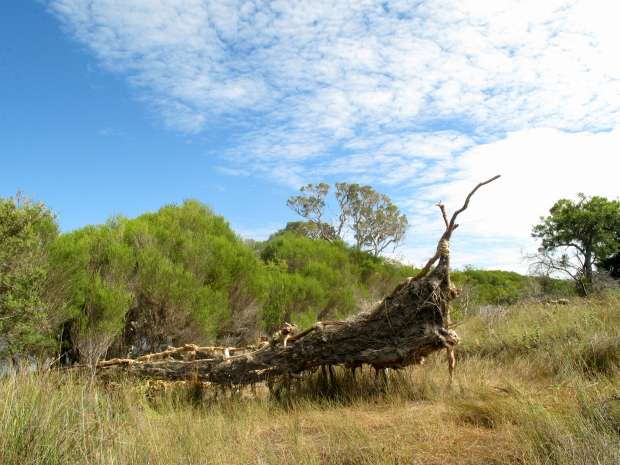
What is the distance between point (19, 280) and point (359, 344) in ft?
15.9

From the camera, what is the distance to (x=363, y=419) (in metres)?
5.09

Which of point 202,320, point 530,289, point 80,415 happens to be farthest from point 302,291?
point 80,415

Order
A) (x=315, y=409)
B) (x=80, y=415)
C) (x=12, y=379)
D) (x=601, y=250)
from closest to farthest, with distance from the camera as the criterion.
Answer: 1. (x=80, y=415)
2. (x=12, y=379)
3. (x=315, y=409)
4. (x=601, y=250)

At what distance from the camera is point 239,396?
642cm

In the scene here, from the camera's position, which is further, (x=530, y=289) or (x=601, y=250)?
(x=601, y=250)

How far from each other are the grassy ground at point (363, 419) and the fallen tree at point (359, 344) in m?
0.32

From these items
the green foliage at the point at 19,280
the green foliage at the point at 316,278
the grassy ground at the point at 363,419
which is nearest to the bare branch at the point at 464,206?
the grassy ground at the point at 363,419

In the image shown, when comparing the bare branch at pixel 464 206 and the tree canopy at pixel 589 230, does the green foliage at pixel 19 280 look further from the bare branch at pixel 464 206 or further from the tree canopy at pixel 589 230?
the tree canopy at pixel 589 230

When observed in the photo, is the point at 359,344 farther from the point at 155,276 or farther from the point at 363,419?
the point at 155,276

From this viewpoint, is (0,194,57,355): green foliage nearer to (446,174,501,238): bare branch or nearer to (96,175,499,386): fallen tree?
(96,175,499,386): fallen tree

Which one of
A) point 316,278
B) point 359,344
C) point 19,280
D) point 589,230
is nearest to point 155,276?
point 19,280

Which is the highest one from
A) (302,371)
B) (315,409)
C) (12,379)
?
(12,379)

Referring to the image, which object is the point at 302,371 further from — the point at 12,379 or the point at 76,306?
the point at 76,306

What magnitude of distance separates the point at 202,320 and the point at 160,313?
2.88 feet
